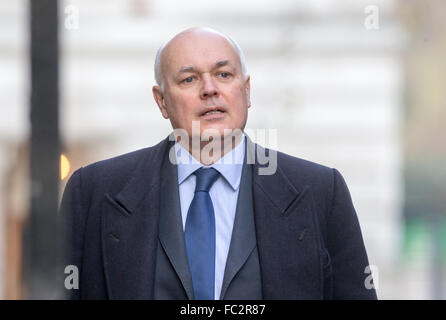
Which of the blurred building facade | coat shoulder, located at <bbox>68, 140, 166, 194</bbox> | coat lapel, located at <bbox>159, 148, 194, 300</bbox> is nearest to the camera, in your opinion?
coat lapel, located at <bbox>159, 148, 194, 300</bbox>

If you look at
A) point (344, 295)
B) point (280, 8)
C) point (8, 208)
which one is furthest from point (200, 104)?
point (280, 8)

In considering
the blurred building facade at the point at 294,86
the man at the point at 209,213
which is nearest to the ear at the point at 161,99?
the man at the point at 209,213

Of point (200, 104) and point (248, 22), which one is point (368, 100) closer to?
point (248, 22)

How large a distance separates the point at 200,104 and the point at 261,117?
2.89m

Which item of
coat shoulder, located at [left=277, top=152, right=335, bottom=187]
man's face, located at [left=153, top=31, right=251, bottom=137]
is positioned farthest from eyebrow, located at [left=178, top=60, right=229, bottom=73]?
coat shoulder, located at [left=277, top=152, right=335, bottom=187]

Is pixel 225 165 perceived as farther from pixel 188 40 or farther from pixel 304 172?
pixel 188 40

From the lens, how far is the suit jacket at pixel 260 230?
197 centimetres

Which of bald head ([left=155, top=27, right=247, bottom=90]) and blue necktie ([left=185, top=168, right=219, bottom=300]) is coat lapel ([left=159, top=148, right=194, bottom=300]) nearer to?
blue necktie ([left=185, top=168, right=219, bottom=300])

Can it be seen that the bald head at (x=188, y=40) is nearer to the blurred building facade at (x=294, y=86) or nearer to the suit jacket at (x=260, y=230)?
the suit jacket at (x=260, y=230)

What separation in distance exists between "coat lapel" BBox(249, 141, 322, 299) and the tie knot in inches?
5.1

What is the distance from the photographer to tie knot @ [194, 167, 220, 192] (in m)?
2.07

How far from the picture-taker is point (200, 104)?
204 centimetres

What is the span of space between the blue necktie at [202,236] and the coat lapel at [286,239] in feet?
0.47

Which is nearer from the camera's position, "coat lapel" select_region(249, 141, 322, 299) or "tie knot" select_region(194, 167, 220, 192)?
"coat lapel" select_region(249, 141, 322, 299)
